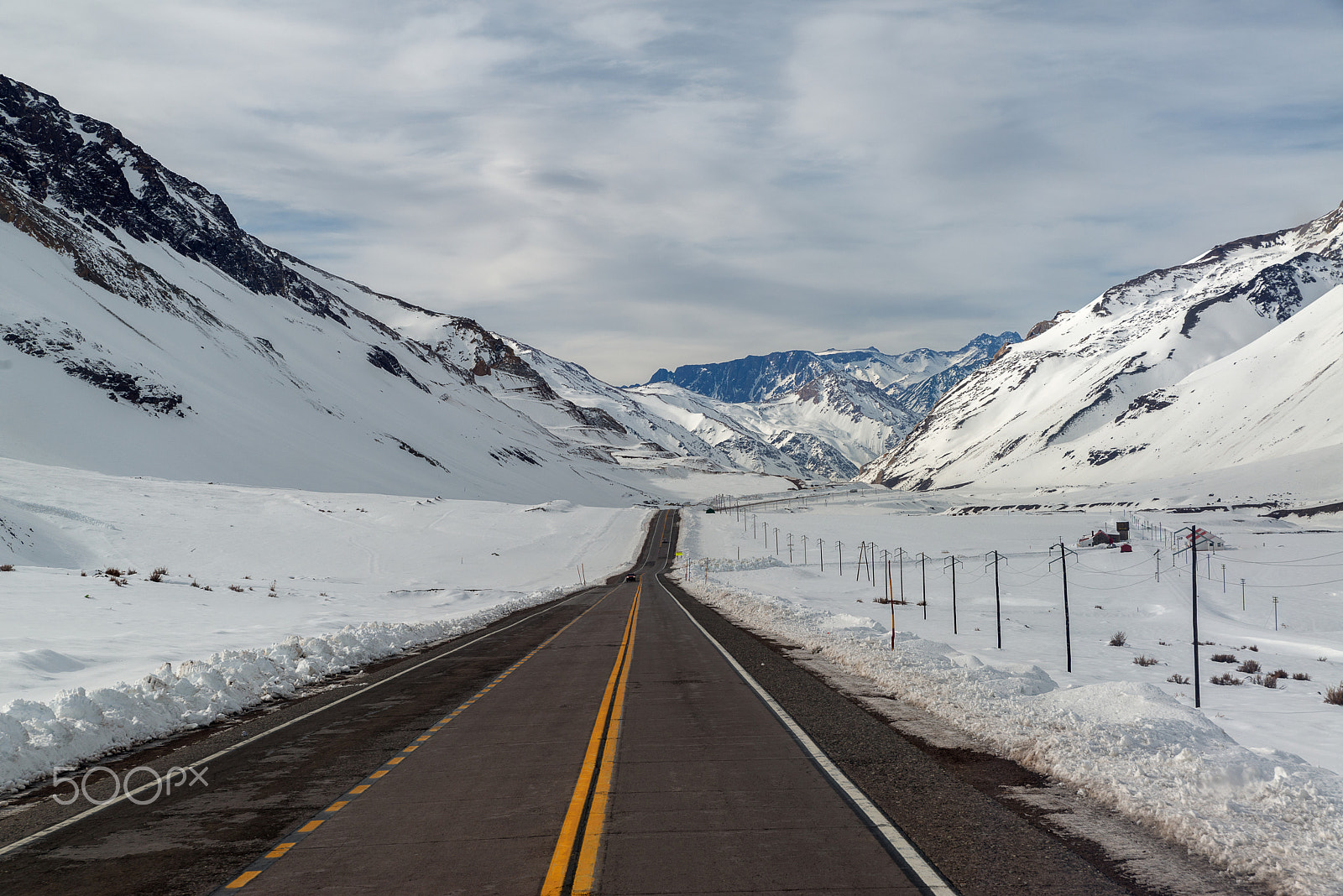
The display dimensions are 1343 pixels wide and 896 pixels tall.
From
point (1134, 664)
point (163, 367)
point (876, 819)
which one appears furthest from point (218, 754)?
point (163, 367)

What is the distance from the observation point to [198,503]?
61906mm

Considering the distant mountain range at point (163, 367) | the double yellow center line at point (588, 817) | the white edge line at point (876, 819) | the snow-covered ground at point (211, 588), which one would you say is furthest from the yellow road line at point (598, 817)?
the distant mountain range at point (163, 367)

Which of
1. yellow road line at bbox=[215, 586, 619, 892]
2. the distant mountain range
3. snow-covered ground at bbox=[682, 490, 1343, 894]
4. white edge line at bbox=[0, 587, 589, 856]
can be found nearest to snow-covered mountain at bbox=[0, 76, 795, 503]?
the distant mountain range

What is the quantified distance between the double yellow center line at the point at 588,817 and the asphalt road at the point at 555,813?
1.1 inches

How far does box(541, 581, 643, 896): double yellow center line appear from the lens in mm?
6086

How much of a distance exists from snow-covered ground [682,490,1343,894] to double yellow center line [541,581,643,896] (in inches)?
193

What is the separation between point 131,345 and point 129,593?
9808 centimetres

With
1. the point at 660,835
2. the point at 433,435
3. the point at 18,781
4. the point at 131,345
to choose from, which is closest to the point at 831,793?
the point at 660,835

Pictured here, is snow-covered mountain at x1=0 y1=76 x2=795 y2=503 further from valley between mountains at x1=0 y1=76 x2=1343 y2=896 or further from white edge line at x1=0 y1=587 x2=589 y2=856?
white edge line at x1=0 y1=587 x2=589 y2=856

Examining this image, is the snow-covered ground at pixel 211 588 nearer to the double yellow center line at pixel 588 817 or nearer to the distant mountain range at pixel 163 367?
the double yellow center line at pixel 588 817

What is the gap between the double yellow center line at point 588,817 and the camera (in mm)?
6086

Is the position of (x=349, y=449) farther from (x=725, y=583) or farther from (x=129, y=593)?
(x=129, y=593)

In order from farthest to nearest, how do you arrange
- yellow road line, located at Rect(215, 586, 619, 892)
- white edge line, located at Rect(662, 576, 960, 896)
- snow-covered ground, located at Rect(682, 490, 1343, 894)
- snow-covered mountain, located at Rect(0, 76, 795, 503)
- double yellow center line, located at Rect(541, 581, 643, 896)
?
snow-covered mountain, located at Rect(0, 76, 795, 503)
snow-covered ground, located at Rect(682, 490, 1343, 894)
yellow road line, located at Rect(215, 586, 619, 892)
double yellow center line, located at Rect(541, 581, 643, 896)
white edge line, located at Rect(662, 576, 960, 896)

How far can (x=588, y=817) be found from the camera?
7645 millimetres
